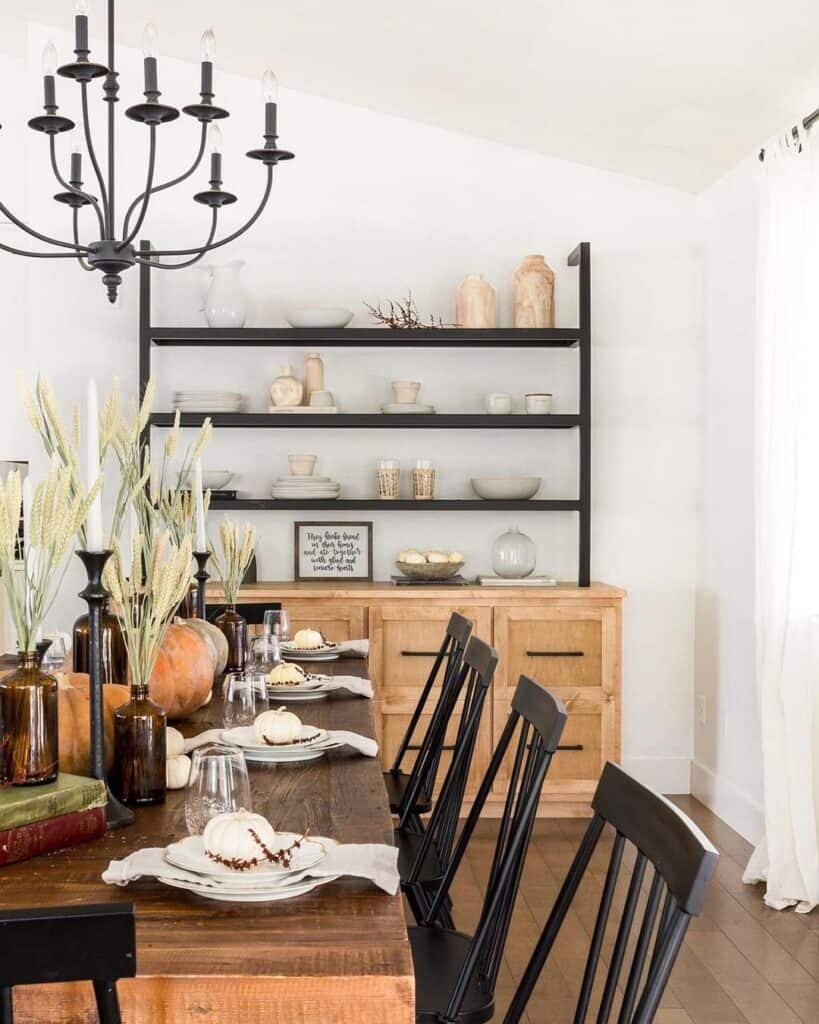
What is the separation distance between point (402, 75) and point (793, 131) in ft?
5.22

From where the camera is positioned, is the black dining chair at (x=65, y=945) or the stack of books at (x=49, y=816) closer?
the black dining chair at (x=65, y=945)

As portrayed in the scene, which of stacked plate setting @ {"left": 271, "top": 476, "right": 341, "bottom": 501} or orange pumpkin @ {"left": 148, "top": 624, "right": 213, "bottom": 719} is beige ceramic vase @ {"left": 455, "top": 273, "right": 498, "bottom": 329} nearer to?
stacked plate setting @ {"left": 271, "top": 476, "right": 341, "bottom": 501}

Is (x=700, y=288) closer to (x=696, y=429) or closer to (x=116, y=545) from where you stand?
(x=696, y=429)

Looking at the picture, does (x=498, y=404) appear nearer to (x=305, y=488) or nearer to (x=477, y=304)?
(x=477, y=304)

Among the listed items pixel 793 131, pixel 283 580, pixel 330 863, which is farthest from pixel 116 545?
pixel 283 580

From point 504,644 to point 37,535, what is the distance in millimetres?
3351

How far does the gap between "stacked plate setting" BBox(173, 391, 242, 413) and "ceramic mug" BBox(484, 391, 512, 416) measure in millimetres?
1078

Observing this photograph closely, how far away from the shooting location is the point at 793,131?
13.1ft

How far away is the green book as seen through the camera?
62.1 inches

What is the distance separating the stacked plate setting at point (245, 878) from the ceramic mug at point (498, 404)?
146 inches

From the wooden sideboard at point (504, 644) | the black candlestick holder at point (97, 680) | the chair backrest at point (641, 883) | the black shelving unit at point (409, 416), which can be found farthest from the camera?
the black shelving unit at point (409, 416)

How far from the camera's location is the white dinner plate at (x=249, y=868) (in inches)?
57.2

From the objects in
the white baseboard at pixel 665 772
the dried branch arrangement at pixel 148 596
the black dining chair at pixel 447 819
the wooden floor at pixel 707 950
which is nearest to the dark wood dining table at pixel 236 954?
the dried branch arrangement at pixel 148 596

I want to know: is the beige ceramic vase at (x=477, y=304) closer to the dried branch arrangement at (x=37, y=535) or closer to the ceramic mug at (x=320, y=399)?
the ceramic mug at (x=320, y=399)
